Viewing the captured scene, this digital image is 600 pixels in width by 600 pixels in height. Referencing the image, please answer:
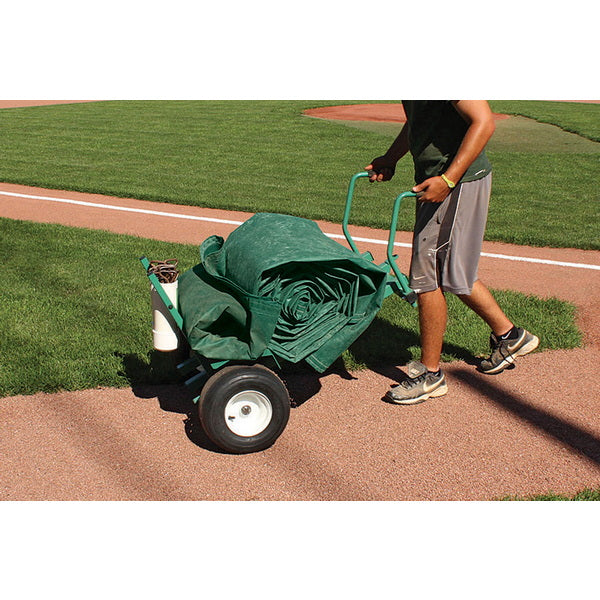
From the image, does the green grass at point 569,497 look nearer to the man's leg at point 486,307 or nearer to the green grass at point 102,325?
the man's leg at point 486,307

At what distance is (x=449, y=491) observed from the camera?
Result: 3547mm

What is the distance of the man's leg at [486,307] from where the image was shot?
465cm

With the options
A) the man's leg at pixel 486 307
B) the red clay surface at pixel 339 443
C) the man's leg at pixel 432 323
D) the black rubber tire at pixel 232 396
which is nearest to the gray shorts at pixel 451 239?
the man's leg at pixel 432 323

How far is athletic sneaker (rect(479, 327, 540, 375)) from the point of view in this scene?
482cm

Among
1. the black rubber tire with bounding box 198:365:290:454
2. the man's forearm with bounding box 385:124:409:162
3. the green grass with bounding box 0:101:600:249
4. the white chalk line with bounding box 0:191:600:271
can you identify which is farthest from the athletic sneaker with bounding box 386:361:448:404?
the green grass with bounding box 0:101:600:249

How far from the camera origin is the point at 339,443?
13.1 feet

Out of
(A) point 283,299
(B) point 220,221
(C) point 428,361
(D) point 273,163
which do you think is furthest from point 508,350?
(D) point 273,163

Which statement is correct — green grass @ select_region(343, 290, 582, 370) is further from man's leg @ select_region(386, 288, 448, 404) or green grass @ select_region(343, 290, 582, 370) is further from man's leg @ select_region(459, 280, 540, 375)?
man's leg @ select_region(386, 288, 448, 404)

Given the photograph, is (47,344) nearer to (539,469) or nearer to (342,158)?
(539,469)

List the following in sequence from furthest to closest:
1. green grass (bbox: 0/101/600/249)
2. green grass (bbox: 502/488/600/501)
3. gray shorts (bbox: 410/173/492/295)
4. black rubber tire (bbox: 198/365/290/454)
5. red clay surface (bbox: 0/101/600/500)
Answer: green grass (bbox: 0/101/600/249), gray shorts (bbox: 410/173/492/295), black rubber tire (bbox: 198/365/290/454), red clay surface (bbox: 0/101/600/500), green grass (bbox: 502/488/600/501)

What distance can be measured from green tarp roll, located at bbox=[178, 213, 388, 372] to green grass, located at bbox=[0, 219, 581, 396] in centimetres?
106

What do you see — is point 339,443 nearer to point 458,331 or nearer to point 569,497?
point 569,497

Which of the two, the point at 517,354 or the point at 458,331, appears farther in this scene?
the point at 458,331

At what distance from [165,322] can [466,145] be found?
1916 millimetres
